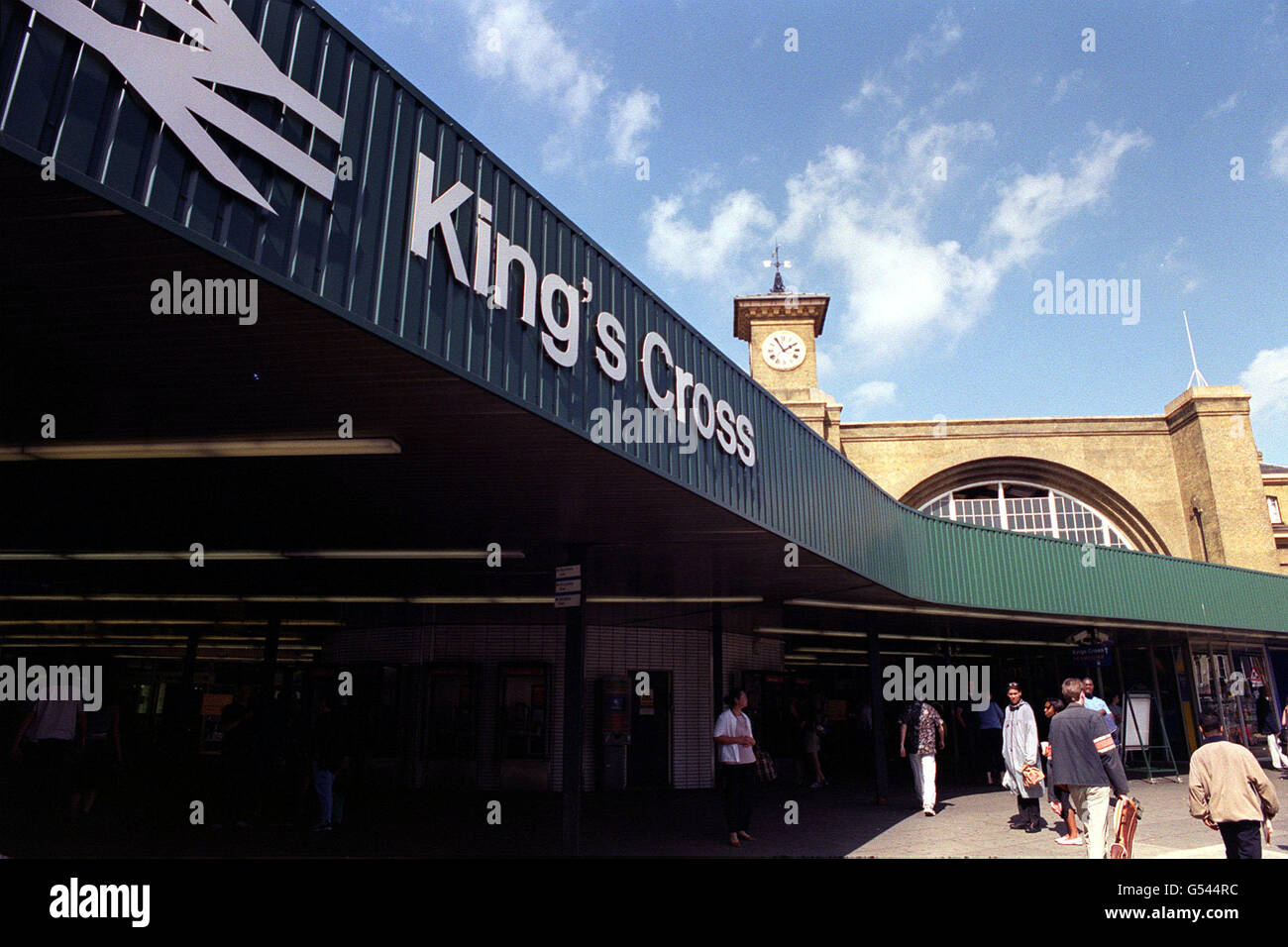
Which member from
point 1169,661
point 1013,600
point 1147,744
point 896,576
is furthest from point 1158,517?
point 896,576

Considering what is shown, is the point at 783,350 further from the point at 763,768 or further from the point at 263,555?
the point at 263,555

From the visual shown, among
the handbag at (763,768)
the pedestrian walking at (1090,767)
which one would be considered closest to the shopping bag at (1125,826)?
the pedestrian walking at (1090,767)

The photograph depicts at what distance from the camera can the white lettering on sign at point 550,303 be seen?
561 cm

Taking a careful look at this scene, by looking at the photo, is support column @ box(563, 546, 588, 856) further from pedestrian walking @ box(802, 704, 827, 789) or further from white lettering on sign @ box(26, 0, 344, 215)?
pedestrian walking @ box(802, 704, 827, 789)

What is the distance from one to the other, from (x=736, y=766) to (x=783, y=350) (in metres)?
28.8

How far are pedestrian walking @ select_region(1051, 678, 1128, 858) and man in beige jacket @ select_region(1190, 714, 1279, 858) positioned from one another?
962mm

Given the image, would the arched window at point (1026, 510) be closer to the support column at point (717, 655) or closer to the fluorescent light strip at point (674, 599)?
the support column at point (717, 655)

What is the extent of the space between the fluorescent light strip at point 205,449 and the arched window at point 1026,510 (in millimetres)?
30776

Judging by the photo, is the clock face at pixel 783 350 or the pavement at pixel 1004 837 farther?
the clock face at pixel 783 350

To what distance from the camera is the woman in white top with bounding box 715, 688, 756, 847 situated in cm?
1105

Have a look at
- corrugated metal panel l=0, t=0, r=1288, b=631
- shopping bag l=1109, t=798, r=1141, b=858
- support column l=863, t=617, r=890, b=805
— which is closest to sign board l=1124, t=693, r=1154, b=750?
support column l=863, t=617, r=890, b=805

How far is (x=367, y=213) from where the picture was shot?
17.0 feet

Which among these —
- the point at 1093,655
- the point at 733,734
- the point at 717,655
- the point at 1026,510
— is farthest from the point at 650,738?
the point at 1026,510
